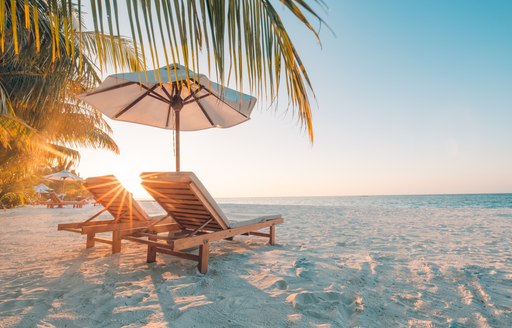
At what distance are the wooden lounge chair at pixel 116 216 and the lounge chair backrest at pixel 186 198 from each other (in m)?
0.37

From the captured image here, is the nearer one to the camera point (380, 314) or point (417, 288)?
point (380, 314)

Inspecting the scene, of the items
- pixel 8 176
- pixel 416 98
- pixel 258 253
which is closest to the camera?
pixel 258 253

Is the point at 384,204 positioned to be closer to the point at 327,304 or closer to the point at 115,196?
the point at 115,196

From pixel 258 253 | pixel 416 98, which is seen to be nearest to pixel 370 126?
pixel 416 98

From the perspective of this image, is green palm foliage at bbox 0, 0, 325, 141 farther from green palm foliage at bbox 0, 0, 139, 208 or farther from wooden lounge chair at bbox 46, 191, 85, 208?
wooden lounge chair at bbox 46, 191, 85, 208

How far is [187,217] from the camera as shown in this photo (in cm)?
355

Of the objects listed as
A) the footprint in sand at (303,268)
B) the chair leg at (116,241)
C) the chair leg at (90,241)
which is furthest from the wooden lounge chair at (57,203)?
the footprint in sand at (303,268)

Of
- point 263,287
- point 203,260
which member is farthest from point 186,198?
point 263,287

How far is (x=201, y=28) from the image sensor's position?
87cm

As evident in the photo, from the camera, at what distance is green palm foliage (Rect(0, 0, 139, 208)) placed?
250 centimetres

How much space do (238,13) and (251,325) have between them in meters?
1.89

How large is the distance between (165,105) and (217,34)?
475 cm

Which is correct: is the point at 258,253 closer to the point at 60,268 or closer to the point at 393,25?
the point at 60,268

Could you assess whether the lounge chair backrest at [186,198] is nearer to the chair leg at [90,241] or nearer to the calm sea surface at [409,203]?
the chair leg at [90,241]
